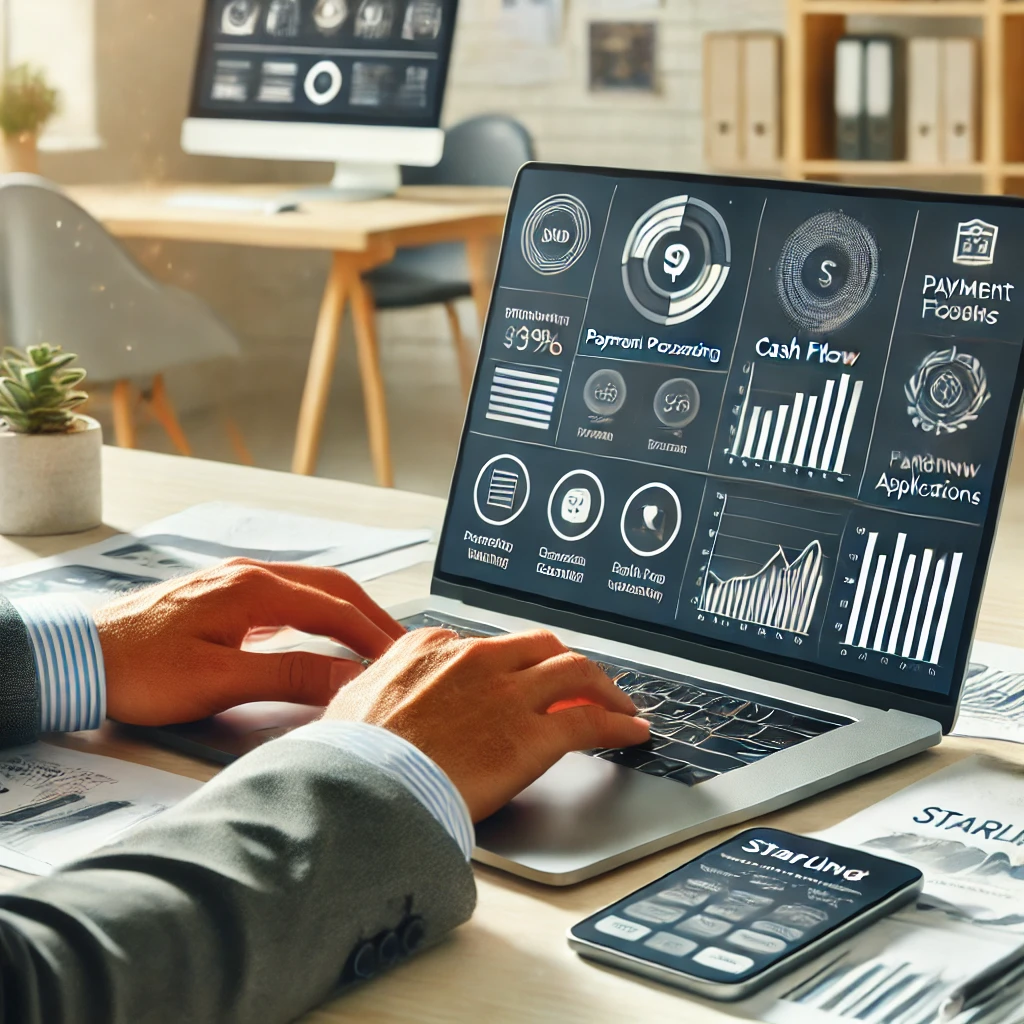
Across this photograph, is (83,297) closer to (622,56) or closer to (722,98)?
(722,98)

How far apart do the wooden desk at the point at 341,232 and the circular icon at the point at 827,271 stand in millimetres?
2596

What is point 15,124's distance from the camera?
418cm

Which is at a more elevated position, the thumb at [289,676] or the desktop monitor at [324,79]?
the desktop monitor at [324,79]

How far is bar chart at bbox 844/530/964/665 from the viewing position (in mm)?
876

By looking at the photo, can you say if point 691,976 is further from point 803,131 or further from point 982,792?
point 803,131

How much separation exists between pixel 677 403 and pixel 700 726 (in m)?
0.23

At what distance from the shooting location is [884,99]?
4.48 metres

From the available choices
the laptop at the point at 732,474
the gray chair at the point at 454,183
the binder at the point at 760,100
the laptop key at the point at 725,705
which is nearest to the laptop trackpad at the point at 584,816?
the laptop at the point at 732,474

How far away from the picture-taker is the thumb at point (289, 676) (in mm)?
892

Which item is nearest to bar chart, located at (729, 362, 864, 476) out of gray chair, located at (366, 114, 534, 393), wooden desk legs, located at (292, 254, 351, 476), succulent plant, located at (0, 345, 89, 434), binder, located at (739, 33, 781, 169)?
succulent plant, located at (0, 345, 89, 434)

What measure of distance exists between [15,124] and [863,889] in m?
3.99

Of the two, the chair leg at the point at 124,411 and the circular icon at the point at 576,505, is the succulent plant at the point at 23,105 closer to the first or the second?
the chair leg at the point at 124,411

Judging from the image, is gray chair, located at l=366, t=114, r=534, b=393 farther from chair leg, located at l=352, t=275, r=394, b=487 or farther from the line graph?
the line graph

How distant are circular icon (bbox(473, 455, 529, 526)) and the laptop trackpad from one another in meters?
0.30
